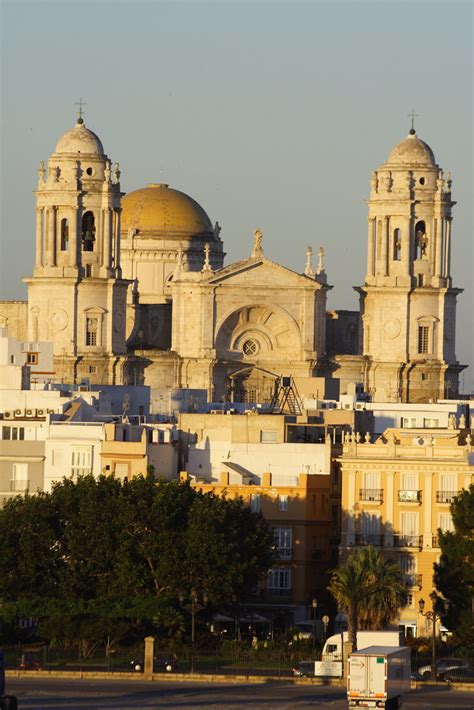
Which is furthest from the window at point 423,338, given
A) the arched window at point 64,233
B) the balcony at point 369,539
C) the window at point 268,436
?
the balcony at point 369,539

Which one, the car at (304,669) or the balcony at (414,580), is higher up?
the balcony at (414,580)

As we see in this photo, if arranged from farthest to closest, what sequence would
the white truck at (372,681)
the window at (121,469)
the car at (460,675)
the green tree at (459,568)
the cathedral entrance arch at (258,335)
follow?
1. the cathedral entrance arch at (258,335)
2. the window at (121,469)
3. the green tree at (459,568)
4. the car at (460,675)
5. the white truck at (372,681)

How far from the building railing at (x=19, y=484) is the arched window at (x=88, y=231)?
6448cm

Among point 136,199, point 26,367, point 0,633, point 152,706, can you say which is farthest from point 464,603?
point 136,199

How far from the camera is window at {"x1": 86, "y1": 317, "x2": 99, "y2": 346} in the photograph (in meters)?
158

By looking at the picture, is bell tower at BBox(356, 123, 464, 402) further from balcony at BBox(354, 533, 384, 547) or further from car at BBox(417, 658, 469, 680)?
car at BBox(417, 658, 469, 680)

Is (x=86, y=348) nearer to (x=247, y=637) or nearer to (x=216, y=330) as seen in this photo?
(x=216, y=330)

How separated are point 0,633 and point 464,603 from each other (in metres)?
11.8

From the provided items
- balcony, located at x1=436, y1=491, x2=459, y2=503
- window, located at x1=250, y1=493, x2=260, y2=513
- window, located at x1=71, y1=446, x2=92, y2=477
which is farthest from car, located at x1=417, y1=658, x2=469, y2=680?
window, located at x1=71, y1=446, x2=92, y2=477

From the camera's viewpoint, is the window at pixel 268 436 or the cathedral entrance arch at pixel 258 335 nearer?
the window at pixel 268 436

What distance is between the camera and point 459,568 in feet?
277

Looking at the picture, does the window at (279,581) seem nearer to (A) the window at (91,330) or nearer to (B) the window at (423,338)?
(A) the window at (91,330)

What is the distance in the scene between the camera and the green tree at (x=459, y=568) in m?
83.2

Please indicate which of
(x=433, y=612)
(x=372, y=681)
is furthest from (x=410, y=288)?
(x=372, y=681)
